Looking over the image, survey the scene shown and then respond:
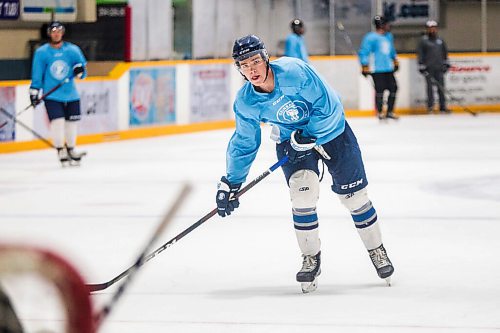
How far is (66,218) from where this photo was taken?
734cm

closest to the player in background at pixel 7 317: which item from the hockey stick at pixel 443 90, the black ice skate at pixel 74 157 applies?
the black ice skate at pixel 74 157

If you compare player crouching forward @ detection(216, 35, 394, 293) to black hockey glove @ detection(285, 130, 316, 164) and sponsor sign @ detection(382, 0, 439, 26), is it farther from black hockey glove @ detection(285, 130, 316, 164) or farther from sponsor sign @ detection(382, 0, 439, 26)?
sponsor sign @ detection(382, 0, 439, 26)

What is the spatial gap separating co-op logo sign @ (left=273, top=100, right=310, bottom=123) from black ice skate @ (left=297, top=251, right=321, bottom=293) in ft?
1.94

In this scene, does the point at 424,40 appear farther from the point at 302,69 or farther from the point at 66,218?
the point at 302,69

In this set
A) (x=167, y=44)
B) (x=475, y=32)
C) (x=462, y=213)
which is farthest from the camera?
(x=475, y=32)

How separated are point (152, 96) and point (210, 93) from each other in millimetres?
1296

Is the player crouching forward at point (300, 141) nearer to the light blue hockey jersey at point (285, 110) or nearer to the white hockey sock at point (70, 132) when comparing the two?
the light blue hockey jersey at point (285, 110)

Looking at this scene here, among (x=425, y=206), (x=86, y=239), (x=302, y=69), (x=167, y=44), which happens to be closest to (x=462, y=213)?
(x=425, y=206)

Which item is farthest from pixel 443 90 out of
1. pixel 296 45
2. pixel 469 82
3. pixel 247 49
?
pixel 247 49

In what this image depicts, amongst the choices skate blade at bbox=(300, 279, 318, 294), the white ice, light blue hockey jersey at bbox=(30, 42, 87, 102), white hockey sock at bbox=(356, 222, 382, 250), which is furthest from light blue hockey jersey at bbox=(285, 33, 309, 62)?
skate blade at bbox=(300, 279, 318, 294)

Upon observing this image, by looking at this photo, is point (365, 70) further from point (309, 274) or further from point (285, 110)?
point (285, 110)

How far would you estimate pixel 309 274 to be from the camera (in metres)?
4.83

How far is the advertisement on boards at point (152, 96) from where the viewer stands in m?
14.2

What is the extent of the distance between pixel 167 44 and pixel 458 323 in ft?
38.1
